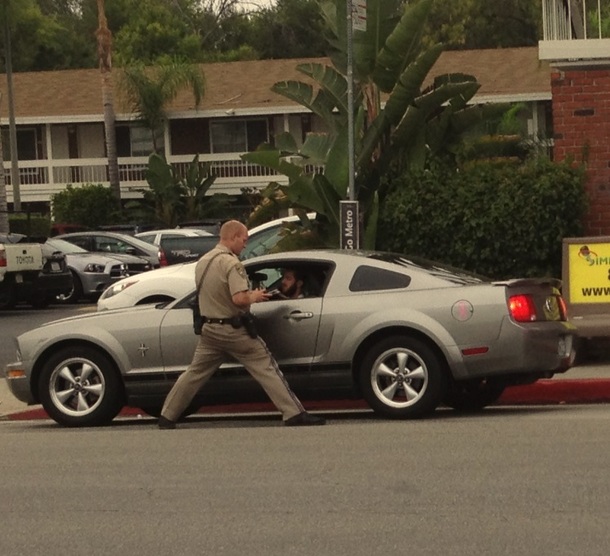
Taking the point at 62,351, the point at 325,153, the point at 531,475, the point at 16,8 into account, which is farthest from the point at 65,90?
the point at 531,475

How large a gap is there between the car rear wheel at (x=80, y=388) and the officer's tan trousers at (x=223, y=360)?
0.65m

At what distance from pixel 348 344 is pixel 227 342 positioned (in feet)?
3.05

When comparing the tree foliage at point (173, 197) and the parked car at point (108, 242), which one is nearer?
the parked car at point (108, 242)

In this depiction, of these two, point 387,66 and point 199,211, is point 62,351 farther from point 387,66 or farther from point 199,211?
point 199,211

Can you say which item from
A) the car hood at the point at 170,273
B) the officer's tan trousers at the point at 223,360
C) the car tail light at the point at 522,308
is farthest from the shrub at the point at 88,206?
the car tail light at the point at 522,308

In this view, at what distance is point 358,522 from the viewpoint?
8.17 meters

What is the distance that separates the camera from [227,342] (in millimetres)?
12391

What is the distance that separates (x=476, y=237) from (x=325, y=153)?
264 cm

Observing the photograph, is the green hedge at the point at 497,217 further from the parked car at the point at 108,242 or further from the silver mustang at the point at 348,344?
the parked car at the point at 108,242

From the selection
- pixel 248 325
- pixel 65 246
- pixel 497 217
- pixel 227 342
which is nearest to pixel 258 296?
pixel 248 325

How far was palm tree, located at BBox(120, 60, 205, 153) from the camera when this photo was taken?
51781 millimetres

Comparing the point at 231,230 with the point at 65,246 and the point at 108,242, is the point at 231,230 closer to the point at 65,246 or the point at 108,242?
the point at 65,246

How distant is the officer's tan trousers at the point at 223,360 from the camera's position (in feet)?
40.5

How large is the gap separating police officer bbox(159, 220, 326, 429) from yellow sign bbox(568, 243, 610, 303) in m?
5.10
